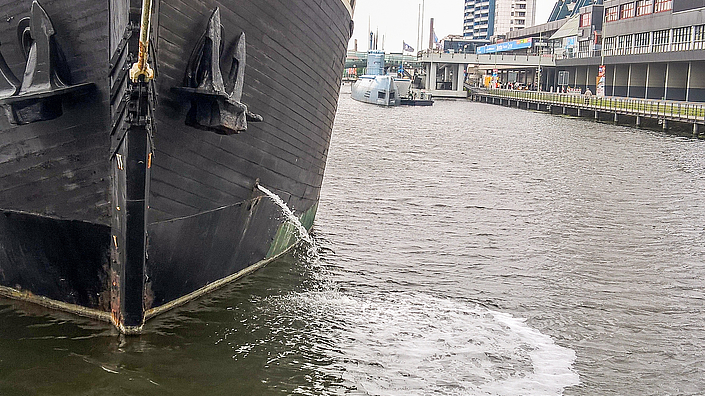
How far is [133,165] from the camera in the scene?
717cm

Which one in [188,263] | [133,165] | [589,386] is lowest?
[589,386]

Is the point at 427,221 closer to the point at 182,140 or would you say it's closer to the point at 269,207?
the point at 269,207

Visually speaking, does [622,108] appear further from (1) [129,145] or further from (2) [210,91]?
(1) [129,145]

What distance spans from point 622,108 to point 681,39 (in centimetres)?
1484

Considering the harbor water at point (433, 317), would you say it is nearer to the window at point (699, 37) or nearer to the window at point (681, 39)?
the window at point (699, 37)

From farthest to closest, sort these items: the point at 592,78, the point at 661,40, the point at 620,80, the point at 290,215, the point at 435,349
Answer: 1. the point at 592,78
2. the point at 620,80
3. the point at 661,40
4. the point at 290,215
5. the point at 435,349

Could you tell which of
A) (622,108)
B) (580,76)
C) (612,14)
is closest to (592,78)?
(580,76)

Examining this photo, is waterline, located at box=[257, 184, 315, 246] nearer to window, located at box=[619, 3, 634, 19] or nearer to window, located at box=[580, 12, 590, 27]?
window, located at box=[619, 3, 634, 19]

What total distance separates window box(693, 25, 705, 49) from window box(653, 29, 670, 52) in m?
4.16

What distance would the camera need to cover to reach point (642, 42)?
64438mm

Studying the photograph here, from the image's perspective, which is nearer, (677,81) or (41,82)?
(41,82)

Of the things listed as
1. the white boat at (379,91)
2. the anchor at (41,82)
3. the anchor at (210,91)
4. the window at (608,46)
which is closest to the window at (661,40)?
the window at (608,46)

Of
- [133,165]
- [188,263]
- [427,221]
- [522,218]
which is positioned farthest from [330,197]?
[133,165]

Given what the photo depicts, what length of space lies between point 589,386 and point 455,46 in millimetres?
154305
